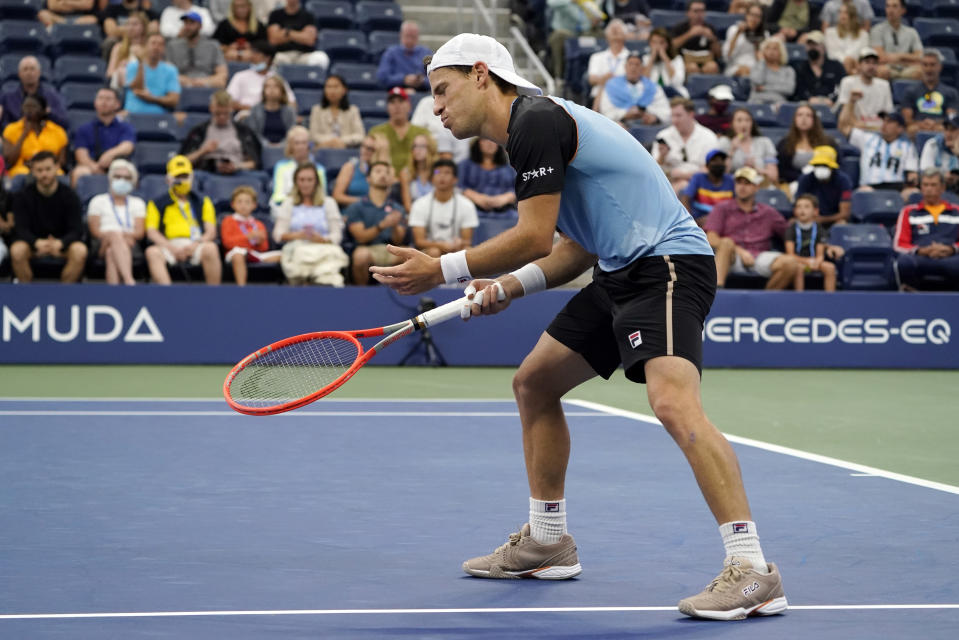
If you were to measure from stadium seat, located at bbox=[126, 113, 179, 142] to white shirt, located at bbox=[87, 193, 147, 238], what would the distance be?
171cm

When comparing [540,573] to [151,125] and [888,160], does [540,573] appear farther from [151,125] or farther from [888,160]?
[888,160]

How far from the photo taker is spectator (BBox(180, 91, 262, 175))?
1416 centimetres

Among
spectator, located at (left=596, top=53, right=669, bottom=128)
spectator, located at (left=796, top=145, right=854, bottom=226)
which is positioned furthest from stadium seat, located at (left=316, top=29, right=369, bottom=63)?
spectator, located at (left=796, top=145, right=854, bottom=226)

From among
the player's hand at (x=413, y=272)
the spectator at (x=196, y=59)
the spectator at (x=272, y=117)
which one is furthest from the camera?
the spectator at (x=196, y=59)

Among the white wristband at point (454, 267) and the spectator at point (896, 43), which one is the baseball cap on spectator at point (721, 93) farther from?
the white wristband at point (454, 267)

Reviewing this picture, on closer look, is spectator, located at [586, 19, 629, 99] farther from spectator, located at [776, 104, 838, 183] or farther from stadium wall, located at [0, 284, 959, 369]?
stadium wall, located at [0, 284, 959, 369]

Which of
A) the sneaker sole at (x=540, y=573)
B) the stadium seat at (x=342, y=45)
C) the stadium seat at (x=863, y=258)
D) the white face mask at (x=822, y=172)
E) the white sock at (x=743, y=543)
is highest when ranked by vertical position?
the white sock at (x=743, y=543)

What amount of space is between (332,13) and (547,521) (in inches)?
537

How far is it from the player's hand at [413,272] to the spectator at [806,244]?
1058 cm

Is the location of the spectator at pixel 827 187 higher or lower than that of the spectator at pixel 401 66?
lower

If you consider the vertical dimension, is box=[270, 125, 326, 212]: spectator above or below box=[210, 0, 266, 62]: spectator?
below

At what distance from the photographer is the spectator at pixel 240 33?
53.3 ft

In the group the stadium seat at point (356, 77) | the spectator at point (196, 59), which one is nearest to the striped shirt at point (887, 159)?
the stadium seat at point (356, 77)

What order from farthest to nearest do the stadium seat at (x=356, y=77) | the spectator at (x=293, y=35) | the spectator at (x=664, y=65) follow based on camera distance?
1. the spectator at (x=664, y=65)
2. the stadium seat at (x=356, y=77)
3. the spectator at (x=293, y=35)
